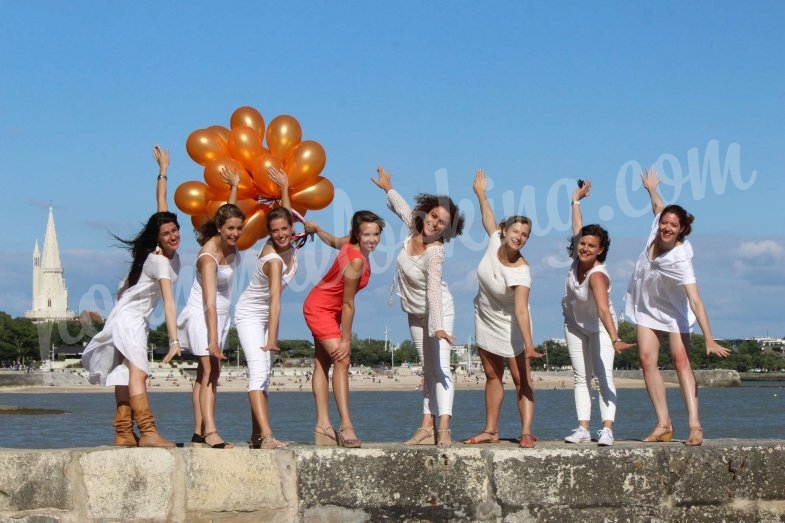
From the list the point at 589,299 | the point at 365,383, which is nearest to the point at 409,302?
the point at 589,299

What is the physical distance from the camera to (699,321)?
7590 mm

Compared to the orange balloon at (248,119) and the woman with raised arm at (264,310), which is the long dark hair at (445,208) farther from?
the orange balloon at (248,119)

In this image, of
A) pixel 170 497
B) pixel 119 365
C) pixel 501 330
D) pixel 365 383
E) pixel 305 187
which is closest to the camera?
pixel 170 497

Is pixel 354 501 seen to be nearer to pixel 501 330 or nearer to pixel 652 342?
pixel 501 330

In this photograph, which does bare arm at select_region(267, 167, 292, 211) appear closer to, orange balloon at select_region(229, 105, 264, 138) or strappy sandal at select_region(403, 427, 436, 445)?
orange balloon at select_region(229, 105, 264, 138)

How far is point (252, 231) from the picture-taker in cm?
854

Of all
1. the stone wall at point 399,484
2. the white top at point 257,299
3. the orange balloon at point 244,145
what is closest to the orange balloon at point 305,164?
the orange balloon at point 244,145

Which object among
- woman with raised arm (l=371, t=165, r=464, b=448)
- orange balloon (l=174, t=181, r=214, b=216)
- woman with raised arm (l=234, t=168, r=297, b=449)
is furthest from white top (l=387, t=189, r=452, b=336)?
orange balloon (l=174, t=181, r=214, b=216)

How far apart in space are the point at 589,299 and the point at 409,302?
1.34 meters

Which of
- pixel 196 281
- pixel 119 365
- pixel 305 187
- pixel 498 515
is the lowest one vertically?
pixel 498 515

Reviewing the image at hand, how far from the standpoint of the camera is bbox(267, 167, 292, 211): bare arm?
8.43m

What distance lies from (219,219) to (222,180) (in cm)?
136

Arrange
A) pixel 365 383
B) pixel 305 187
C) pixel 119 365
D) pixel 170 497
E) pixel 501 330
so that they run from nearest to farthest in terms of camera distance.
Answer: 1. pixel 170 497
2. pixel 119 365
3. pixel 501 330
4. pixel 305 187
5. pixel 365 383

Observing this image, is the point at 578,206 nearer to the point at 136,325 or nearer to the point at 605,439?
the point at 605,439
